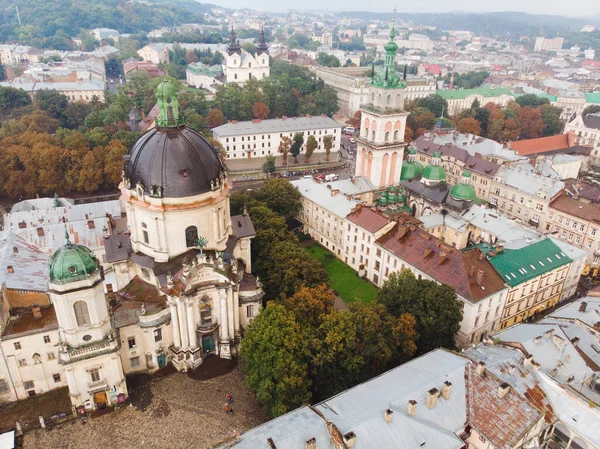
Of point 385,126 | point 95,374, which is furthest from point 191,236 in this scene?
point 385,126

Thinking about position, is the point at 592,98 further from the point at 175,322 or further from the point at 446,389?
the point at 175,322

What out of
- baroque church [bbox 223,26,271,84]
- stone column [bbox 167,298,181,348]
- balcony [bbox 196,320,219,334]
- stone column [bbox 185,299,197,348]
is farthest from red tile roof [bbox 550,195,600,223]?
baroque church [bbox 223,26,271,84]

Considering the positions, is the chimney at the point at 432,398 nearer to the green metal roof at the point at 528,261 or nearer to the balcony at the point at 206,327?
the balcony at the point at 206,327

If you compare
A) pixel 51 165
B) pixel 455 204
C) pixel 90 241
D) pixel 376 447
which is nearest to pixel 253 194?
pixel 90 241

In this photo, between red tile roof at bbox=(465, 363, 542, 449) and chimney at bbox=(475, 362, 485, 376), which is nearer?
red tile roof at bbox=(465, 363, 542, 449)

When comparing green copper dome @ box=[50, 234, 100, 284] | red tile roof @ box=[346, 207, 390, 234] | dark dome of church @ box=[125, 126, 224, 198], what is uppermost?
dark dome of church @ box=[125, 126, 224, 198]

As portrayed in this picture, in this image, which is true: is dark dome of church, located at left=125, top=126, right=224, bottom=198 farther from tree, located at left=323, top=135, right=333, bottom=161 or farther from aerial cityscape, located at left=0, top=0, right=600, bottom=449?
tree, located at left=323, top=135, right=333, bottom=161

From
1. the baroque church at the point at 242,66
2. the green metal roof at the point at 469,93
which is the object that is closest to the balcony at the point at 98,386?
the baroque church at the point at 242,66
